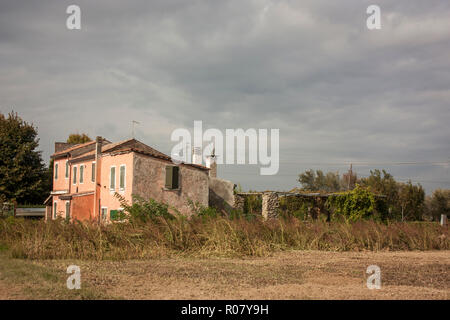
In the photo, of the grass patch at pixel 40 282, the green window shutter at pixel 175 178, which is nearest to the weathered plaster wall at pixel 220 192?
the green window shutter at pixel 175 178

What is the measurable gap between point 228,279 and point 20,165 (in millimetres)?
36733

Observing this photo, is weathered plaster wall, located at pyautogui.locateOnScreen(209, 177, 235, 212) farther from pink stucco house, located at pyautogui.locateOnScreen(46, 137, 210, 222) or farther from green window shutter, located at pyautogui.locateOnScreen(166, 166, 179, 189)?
green window shutter, located at pyautogui.locateOnScreen(166, 166, 179, 189)

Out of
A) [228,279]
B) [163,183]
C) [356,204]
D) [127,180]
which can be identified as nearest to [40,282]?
[228,279]

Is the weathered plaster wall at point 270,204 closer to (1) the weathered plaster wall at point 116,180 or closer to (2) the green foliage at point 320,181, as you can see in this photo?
(1) the weathered plaster wall at point 116,180

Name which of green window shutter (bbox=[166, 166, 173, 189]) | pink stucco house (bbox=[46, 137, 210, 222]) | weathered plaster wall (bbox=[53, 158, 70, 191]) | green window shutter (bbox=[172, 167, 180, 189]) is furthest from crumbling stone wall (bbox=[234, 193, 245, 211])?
weathered plaster wall (bbox=[53, 158, 70, 191])

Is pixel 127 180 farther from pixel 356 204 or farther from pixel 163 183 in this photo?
pixel 356 204

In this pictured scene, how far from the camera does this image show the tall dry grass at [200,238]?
41.0 feet

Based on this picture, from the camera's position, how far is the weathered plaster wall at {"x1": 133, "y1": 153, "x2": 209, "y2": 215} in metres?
23.8

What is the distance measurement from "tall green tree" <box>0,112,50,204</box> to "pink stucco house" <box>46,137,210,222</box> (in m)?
10.1

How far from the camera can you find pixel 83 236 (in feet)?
42.6

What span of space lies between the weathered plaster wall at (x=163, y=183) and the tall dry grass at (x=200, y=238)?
821 centimetres

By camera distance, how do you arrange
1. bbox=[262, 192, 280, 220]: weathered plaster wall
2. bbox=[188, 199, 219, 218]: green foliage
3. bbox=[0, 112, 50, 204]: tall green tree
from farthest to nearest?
bbox=[0, 112, 50, 204]: tall green tree < bbox=[262, 192, 280, 220]: weathered plaster wall < bbox=[188, 199, 219, 218]: green foliage
